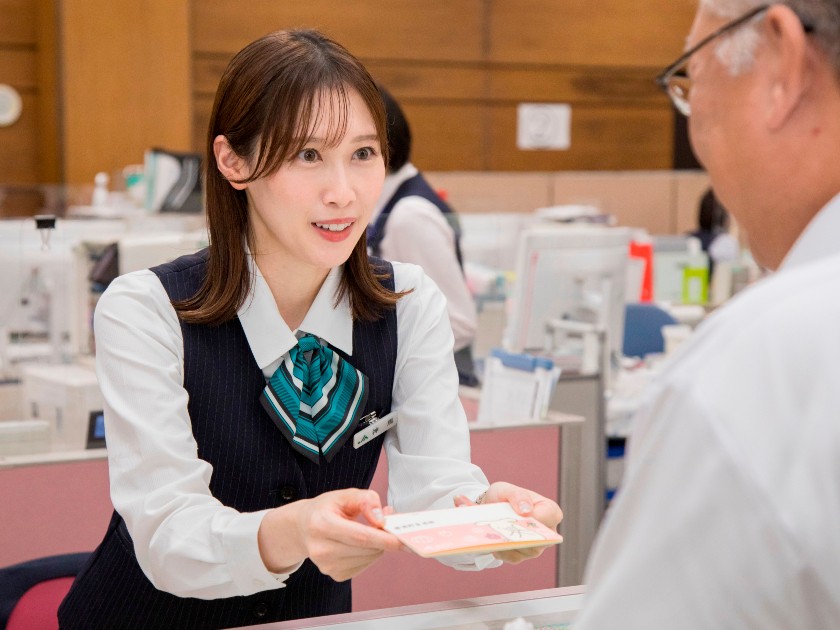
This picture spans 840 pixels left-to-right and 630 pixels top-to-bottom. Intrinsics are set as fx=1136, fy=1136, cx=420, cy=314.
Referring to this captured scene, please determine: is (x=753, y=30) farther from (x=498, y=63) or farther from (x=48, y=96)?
(x=498, y=63)

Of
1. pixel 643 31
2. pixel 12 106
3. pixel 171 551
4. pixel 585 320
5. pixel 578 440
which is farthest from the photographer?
pixel 643 31

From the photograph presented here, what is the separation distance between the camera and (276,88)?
144 cm

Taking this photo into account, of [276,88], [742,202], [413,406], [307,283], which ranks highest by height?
[276,88]

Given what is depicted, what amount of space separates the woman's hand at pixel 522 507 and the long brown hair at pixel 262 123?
1.08 feet

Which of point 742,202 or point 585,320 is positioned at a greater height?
point 742,202

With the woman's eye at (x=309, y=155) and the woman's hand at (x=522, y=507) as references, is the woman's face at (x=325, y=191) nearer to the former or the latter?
the woman's eye at (x=309, y=155)

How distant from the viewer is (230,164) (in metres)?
1.51

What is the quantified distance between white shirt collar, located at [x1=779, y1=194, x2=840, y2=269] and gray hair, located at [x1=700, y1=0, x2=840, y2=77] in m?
0.09

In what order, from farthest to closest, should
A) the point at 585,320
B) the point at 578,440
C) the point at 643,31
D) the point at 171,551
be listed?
the point at 643,31
the point at 585,320
the point at 578,440
the point at 171,551

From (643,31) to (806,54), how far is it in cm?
758

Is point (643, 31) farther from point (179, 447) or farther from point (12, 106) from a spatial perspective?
point (179, 447)

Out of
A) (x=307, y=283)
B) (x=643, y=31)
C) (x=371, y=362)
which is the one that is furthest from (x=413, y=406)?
(x=643, y=31)

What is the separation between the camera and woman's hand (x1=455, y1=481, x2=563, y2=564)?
1.28 metres

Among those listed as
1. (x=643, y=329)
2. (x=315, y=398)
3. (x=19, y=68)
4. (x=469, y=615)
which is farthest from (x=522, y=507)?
(x=19, y=68)
